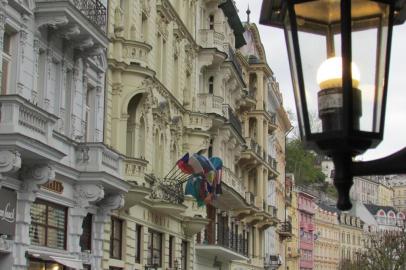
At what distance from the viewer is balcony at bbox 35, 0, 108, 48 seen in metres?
20.8

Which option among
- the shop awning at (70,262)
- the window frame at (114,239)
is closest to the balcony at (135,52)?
the window frame at (114,239)

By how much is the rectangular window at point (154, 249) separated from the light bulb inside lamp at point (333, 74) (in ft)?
91.2

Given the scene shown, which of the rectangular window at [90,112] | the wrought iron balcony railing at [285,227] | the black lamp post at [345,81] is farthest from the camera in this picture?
the wrought iron balcony railing at [285,227]

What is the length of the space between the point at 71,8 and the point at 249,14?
46072 millimetres

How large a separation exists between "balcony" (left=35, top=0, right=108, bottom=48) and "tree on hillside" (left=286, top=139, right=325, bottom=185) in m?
97.7

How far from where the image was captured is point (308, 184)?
138000 mm

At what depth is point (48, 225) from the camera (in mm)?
21797

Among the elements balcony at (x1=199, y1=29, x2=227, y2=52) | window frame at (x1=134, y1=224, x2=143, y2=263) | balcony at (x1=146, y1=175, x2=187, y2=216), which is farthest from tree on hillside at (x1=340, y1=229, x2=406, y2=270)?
window frame at (x1=134, y1=224, x2=143, y2=263)

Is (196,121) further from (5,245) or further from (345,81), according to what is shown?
(345,81)

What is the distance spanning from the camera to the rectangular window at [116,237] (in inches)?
1065

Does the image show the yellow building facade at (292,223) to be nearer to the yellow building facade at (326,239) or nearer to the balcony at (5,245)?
the yellow building facade at (326,239)

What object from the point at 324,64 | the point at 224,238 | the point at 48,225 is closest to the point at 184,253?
the point at 224,238

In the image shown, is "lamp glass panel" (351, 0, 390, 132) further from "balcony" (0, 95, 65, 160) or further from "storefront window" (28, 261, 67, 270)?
"storefront window" (28, 261, 67, 270)

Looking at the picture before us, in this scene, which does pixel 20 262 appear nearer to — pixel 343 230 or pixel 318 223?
pixel 318 223
